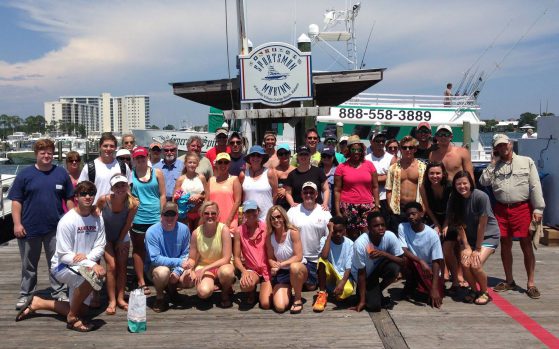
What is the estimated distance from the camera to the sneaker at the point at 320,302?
15.9ft

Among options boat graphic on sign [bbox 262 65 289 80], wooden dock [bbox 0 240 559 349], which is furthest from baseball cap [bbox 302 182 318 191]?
boat graphic on sign [bbox 262 65 289 80]

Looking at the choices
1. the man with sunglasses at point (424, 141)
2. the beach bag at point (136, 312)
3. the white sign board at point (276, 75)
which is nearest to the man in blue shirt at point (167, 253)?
the beach bag at point (136, 312)

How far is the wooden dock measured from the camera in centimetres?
412

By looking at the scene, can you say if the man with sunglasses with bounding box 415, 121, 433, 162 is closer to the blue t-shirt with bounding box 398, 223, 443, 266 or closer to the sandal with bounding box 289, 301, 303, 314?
the blue t-shirt with bounding box 398, 223, 443, 266

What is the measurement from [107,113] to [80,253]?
140 metres

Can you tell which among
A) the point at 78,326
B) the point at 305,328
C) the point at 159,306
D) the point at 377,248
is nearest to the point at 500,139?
the point at 377,248

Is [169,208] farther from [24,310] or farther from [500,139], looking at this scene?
[500,139]

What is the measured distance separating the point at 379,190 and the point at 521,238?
5.68 ft

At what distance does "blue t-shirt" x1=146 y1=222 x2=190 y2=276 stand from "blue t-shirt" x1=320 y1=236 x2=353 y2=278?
151 cm

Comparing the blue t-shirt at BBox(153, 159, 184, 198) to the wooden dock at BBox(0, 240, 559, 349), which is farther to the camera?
the blue t-shirt at BBox(153, 159, 184, 198)

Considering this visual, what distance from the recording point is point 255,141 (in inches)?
356

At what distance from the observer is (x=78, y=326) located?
443 centimetres

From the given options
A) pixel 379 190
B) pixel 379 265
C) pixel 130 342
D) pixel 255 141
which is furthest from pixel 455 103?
pixel 130 342

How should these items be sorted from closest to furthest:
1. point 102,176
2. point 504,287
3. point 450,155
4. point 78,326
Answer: point 78,326 → point 102,176 → point 504,287 → point 450,155
